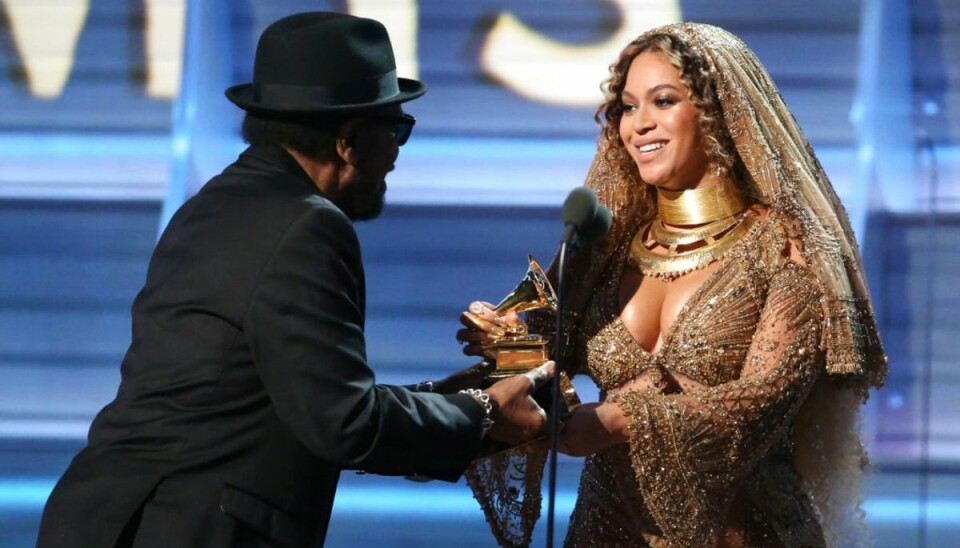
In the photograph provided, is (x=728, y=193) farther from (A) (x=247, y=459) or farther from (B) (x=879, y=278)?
(B) (x=879, y=278)

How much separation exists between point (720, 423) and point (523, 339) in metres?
0.43

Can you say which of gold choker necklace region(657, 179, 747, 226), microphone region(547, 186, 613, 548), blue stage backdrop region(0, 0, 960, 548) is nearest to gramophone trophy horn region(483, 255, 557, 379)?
microphone region(547, 186, 613, 548)

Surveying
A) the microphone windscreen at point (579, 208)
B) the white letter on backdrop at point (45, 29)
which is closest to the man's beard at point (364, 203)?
the microphone windscreen at point (579, 208)

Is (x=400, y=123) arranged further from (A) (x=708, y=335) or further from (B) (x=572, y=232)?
(A) (x=708, y=335)

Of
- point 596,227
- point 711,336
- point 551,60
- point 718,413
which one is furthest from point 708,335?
point 551,60

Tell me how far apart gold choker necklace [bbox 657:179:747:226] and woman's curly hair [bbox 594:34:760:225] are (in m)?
0.03

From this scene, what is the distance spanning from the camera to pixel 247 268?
217cm

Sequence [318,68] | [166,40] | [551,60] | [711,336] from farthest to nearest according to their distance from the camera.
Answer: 1. [166,40]
2. [551,60]
3. [711,336]
4. [318,68]

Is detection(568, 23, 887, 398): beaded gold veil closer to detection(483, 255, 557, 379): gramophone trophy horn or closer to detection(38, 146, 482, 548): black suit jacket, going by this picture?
detection(483, 255, 557, 379): gramophone trophy horn

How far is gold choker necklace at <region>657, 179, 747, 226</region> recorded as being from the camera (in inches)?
113

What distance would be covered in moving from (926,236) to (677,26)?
96.4 inches

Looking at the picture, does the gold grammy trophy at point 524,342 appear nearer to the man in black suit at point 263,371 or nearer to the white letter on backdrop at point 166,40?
the man in black suit at point 263,371

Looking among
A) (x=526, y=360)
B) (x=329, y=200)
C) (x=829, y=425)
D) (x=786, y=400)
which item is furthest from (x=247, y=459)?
(x=829, y=425)

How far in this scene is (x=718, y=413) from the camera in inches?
102
